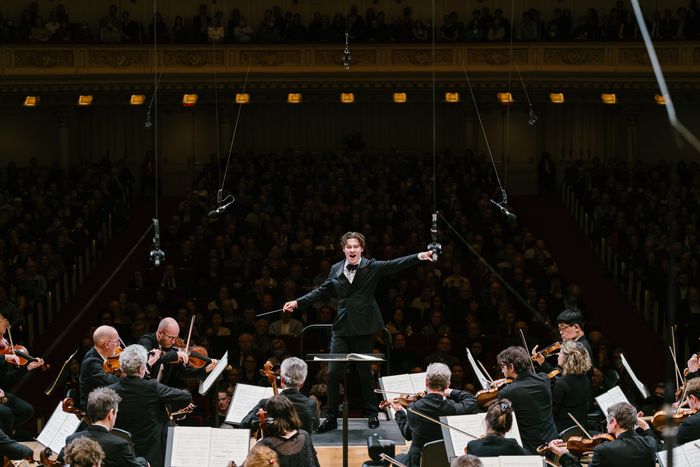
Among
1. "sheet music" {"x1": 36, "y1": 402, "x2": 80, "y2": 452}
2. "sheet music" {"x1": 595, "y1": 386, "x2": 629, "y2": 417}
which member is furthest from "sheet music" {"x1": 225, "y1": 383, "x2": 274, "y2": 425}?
"sheet music" {"x1": 595, "y1": 386, "x2": 629, "y2": 417}

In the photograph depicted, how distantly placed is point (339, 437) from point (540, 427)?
6.03 ft

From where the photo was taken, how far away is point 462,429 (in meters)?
6.56

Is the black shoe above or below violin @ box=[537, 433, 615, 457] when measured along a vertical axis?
below

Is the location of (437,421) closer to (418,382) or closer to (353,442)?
(418,382)

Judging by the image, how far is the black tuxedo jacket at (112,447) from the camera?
588 centimetres

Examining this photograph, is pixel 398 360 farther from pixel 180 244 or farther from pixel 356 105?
pixel 356 105

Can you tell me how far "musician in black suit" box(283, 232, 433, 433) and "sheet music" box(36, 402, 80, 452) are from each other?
1.94m

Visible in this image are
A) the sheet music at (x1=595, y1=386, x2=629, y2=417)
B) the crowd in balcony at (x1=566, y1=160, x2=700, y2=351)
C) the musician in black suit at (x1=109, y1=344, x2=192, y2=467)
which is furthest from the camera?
the crowd in balcony at (x1=566, y1=160, x2=700, y2=351)

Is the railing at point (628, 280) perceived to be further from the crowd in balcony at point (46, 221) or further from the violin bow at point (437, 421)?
the crowd in balcony at point (46, 221)

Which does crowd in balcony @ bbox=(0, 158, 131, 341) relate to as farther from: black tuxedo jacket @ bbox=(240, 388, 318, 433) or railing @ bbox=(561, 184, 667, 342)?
railing @ bbox=(561, 184, 667, 342)

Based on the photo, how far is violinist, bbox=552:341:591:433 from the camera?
725 centimetres

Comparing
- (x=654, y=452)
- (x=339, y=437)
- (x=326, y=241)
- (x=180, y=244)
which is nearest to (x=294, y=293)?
(x=326, y=241)

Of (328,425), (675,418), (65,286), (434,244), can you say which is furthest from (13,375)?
(65,286)

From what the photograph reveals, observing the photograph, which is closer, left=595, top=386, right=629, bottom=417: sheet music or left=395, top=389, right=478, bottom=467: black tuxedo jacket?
left=395, top=389, right=478, bottom=467: black tuxedo jacket
